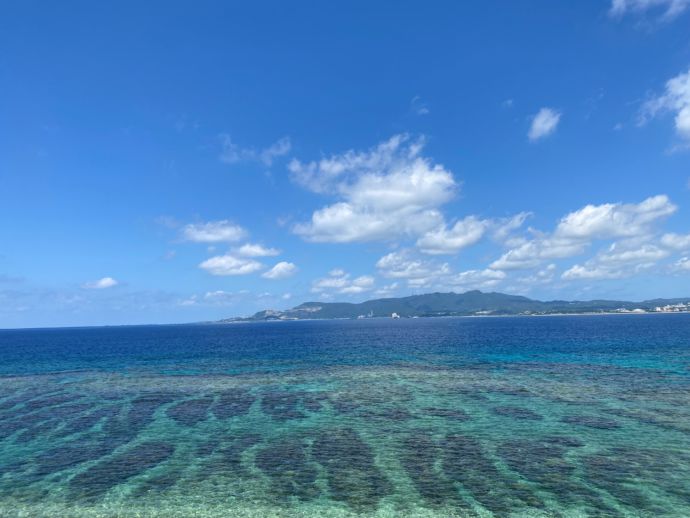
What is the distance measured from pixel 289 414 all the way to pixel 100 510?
21438 mm

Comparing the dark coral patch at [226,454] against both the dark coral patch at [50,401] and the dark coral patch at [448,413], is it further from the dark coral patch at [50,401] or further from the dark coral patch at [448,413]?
the dark coral patch at [50,401]

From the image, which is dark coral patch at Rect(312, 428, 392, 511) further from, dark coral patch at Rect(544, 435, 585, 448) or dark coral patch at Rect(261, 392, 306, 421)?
dark coral patch at Rect(544, 435, 585, 448)

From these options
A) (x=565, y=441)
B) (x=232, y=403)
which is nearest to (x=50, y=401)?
(x=232, y=403)

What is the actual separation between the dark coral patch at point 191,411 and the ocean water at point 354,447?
22 centimetres

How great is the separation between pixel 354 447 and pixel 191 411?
68.1 ft

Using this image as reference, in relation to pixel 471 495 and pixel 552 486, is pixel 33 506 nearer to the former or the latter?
pixel 471 495

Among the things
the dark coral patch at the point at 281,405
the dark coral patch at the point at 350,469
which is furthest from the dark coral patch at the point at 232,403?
the dark coral patch at the point at 350,469

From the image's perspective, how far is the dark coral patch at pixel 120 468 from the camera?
83.3ft

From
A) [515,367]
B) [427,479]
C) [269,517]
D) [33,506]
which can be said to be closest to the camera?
[269,517]

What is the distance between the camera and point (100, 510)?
73.6 feet

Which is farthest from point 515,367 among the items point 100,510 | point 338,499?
point 100,510

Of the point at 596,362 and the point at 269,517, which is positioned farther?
the point at 596,362

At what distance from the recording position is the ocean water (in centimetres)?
2292

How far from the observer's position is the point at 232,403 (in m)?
48.2
